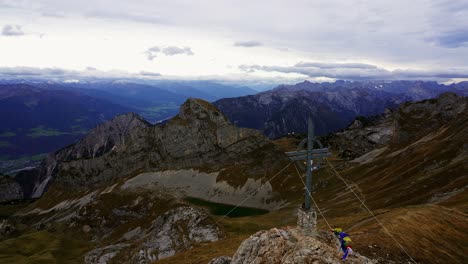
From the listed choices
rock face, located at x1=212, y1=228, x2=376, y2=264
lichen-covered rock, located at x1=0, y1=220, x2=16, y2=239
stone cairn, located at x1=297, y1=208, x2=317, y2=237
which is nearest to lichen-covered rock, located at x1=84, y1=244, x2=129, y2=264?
rock face, located at x1=212, y1=228, x2=376, y2=264

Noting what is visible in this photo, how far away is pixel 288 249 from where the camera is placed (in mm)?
21062

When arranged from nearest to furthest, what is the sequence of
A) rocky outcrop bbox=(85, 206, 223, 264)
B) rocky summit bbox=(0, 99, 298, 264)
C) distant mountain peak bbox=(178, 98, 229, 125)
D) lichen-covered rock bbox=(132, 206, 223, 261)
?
rocky outcrop bbox=(85, 206, 223, 264) → lichen-covered rock bbox=(132, 206, 223, 261) → rocky summit bbox=(0, 99, 298, 264) → distant mountain peak bbox=(178, 98, 229, 125)

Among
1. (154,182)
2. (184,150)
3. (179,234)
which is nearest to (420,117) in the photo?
(184,150)

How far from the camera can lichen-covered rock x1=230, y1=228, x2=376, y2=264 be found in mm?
19391

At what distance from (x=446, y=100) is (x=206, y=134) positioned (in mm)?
121103

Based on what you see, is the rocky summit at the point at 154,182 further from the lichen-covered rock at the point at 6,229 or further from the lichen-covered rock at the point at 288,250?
the lichen-covered rock at the point at 288,250

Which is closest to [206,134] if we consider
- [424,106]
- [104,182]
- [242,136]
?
[242,136]

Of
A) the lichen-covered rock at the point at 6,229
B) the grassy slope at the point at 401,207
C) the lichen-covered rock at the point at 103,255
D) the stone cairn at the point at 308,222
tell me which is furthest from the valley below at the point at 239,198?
the stone cairn at the point at 308,222

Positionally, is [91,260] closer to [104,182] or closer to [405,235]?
[405,235]

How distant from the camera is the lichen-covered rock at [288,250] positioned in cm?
1939

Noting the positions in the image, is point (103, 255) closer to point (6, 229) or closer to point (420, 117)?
point (6, 229)

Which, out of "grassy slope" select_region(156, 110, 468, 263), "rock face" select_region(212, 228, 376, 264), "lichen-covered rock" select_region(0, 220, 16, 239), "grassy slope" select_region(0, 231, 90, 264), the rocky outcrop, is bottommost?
"lichen-covered rock" select_region(0, 220, 16, 239)

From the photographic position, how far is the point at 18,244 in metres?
96.9

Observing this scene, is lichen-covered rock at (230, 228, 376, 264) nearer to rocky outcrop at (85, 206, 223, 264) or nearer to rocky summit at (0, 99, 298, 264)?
rocky outcrop at (85, 206, 223, 264)
